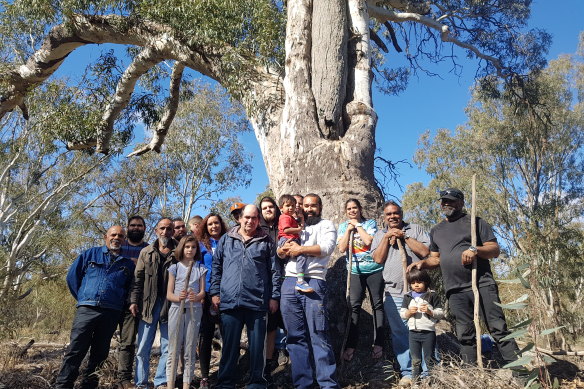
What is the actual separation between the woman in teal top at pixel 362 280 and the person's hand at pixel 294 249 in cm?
66

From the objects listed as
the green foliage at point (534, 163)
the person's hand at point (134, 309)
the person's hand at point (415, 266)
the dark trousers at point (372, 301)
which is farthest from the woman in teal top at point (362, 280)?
the green foliage at point (534, 163)

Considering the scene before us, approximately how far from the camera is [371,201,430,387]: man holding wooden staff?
382cm

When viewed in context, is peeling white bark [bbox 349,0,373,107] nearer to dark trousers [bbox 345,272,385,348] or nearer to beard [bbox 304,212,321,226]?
beard [bbox 304,212,321,226]

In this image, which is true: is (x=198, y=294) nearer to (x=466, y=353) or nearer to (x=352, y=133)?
(x=466, y=353)

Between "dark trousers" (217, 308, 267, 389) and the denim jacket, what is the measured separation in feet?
3.58

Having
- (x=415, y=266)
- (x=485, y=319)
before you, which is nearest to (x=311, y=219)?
(x=415, y=266)

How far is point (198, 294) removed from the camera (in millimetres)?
4012

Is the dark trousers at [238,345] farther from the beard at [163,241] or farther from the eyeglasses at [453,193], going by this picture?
the eyeglasses at [453,193]

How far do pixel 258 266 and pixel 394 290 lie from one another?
115 centimetres

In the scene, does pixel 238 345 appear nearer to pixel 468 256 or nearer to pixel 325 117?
pixel 468 256

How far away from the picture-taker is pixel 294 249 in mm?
3594

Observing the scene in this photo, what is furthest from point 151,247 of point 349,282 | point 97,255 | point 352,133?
point 352,133

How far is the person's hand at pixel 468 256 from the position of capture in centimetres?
341

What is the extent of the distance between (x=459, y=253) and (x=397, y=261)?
0.56 m
